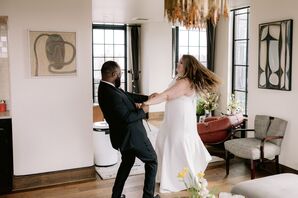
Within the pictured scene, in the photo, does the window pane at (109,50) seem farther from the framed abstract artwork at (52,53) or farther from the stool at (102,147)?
the framed abstract artwork at (52,53)

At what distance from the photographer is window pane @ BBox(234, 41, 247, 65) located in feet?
23.1

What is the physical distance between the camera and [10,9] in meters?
3.94

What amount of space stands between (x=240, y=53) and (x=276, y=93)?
102 inches

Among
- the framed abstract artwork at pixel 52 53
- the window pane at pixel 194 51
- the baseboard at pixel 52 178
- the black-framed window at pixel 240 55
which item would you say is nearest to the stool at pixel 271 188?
the baseboard at pixel 52 178

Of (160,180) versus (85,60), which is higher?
(85,60)

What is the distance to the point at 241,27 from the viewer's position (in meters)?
7.12

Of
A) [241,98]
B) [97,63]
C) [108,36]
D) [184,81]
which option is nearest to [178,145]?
[184,81]

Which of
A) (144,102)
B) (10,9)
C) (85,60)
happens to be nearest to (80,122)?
(85,60)

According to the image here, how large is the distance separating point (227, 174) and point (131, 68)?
544cm

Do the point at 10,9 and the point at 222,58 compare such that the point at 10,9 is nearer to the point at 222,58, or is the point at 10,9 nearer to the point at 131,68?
the point at 222,58

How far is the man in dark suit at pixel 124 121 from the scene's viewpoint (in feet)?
10.8

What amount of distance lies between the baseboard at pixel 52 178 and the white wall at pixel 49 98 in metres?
0.06

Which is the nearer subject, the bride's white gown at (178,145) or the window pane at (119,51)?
the bride's white gown at (178,145)

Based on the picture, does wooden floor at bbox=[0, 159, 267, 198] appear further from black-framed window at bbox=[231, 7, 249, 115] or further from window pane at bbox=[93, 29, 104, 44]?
window pane at bbox=[93, 29, 104, 44]
